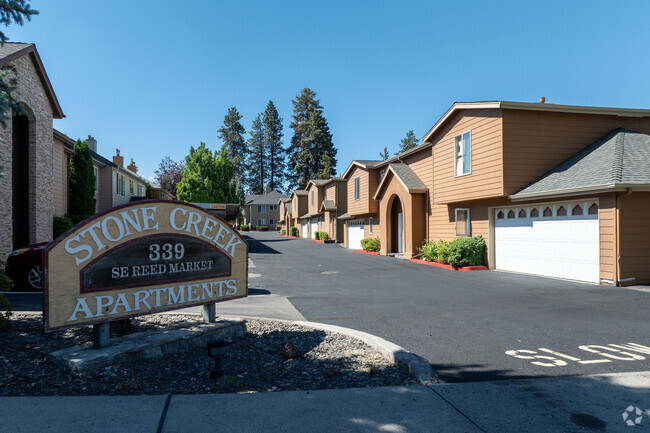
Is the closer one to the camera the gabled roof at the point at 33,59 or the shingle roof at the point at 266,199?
the gabled roof at the point at 33,59

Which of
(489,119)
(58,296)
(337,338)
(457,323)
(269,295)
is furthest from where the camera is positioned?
(489,119)

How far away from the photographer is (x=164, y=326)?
20.1ft

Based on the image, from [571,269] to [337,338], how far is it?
10406 mm

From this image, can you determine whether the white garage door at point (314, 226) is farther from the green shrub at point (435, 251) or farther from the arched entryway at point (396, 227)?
the green shrub at point (435, 251)

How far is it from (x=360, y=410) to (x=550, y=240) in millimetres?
12402

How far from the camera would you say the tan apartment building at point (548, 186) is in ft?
38.8

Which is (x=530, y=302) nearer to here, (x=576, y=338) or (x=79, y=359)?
(x=576, y=338)

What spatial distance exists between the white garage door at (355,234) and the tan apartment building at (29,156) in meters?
20.9

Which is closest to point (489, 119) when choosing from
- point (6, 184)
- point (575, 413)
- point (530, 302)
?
point (530, 302)

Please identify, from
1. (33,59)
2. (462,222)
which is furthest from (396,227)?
(33,59)

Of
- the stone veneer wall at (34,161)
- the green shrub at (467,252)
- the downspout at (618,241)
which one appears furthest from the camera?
the green shrub at (467,252)

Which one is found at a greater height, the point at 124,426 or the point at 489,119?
the point at 489,119

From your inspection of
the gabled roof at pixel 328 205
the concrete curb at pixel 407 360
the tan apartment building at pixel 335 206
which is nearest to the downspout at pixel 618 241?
the concrete curb at pixel 407 360

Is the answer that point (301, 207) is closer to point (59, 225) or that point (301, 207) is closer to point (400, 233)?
point (400, 233)
